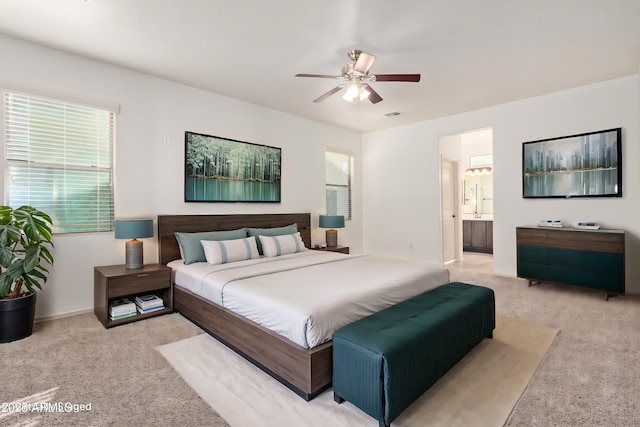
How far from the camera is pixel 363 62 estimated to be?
9.45 feet

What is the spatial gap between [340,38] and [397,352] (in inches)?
108

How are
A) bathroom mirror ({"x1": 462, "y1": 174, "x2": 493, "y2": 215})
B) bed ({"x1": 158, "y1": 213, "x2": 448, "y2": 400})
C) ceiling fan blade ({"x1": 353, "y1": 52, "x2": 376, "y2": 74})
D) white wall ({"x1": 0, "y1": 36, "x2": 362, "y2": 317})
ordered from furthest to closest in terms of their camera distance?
bathroom mirror ({"x1": 462, "y1": 174, "x2": 493, "y2": 215})
white wall ({"x1": 0, "y1": 36, "x2": 362, "y2": 317})
ceiling fan blade ({"x1": 353, "y1": 52, "x2": 376, "y2": 74})
bed ({"x1": 158, "y1": 213, "x2": 448, "y2": 400})

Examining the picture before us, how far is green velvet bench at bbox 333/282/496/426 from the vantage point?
65.2 inches

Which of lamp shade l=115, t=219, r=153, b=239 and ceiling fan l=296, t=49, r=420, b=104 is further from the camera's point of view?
lamp shade l=115, t=219, r=153, b=239

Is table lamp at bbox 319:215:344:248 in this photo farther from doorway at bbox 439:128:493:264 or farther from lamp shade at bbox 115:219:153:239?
lamp shade at bbox 115:219:153:239

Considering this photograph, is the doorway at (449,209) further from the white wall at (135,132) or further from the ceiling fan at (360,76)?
the ceiling fan at (360,76)

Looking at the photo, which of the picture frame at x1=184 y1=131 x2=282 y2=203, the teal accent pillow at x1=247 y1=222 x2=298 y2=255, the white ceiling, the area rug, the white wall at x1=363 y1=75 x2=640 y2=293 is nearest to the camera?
the area rug

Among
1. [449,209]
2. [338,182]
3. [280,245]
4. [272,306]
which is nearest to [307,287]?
[272,306]

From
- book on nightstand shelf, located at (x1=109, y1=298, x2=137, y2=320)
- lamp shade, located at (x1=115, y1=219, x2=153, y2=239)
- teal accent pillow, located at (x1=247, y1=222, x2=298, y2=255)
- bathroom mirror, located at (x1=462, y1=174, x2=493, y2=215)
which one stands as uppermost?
bathroom mirror, located at (x1=462, y1=174, x2=493, y2=215)

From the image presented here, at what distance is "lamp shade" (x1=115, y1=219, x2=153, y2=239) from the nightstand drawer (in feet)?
1.33

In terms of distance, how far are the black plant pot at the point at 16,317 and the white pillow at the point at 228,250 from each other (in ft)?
5.07

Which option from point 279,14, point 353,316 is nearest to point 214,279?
point 353,316

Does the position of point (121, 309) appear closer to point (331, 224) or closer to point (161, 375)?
point (161, 375)

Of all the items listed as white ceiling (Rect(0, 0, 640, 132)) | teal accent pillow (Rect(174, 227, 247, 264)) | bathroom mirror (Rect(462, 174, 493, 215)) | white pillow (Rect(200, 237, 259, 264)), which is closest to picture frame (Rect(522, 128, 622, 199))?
white ceiling (Rect(0, 0, 640, 132))
